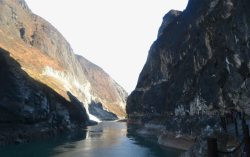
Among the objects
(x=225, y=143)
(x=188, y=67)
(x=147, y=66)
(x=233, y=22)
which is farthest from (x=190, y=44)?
(x=225, y=143)

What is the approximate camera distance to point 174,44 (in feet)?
421

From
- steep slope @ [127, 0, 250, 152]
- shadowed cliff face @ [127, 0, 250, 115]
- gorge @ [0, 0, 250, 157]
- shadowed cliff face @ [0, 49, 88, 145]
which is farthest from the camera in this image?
shadowed cliff face @ [0, 49, 88, 145]

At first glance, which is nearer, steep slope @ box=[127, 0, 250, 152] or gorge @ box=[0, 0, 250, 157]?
gorge @ box=[0, 0, 250, 157]

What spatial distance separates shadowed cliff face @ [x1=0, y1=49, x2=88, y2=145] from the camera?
98.5m

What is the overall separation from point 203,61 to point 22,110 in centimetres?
4987

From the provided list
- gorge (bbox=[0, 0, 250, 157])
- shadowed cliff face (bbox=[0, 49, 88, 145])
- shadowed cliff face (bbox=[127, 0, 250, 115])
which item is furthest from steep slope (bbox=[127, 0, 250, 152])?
shadowed cliff face (bbox=[0, 49, 88, 145])

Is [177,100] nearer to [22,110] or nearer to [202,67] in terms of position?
[202,67]

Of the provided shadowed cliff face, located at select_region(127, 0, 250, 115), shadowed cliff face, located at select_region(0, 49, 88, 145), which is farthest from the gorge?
shadowed cliff face, located at select_region(0, 49, 88, 145)

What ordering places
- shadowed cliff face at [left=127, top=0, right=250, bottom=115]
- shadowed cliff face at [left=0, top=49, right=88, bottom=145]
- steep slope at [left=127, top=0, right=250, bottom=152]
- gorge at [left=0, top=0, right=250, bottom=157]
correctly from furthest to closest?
shadowed cliff face at [left=0, top=49, right=88, bottom=145] → steep slope at [left=127, top=0, right=250, bottom=152] → shadowed cliff face at [left=127, top=0, right=250, bottom=115] → gorge at [left=0, top=0, right=250, bottom=157]

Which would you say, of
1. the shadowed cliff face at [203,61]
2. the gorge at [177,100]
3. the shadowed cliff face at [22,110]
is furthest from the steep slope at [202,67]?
the shadowed cliff face at [22,110]

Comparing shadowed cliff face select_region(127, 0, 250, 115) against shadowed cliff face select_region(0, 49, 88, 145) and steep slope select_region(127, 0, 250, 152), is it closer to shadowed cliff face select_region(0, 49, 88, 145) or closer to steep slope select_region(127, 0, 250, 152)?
steep slope select_region(127, 0, 250, 152)

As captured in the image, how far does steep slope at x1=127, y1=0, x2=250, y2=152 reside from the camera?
208ft

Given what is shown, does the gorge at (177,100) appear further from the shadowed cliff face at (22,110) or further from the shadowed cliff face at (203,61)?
the shadowed cliff face at (22,110)

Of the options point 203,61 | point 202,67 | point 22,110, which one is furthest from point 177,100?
point 22,110
